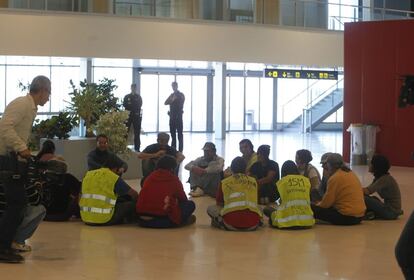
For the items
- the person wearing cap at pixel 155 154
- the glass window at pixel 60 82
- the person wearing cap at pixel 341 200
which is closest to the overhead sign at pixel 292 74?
the glass window at pixel 60 82

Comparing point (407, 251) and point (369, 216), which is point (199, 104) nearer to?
point (369, 216)

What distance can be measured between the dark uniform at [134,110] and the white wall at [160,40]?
7.92ft

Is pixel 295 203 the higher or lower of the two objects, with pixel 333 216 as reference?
higher

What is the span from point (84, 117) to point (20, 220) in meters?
9.75

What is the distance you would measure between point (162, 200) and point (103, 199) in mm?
793

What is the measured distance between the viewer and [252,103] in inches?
1704

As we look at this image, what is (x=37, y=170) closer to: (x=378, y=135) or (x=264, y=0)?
(x=378, y=135)

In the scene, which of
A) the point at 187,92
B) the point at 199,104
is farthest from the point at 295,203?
the point at 199,104

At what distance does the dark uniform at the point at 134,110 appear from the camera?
21797 millimetres

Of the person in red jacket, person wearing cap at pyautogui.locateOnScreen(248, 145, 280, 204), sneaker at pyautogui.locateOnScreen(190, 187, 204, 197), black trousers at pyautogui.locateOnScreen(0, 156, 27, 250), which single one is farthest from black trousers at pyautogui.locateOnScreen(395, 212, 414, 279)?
sneaker at pyautogui.locateOnScreen(190, 187, 204, 197)

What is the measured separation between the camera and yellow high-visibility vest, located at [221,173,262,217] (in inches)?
403

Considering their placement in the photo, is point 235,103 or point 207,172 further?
point 235,103

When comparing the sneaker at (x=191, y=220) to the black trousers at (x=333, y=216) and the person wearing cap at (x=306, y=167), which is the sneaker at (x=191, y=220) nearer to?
the black trousers at (x=333, y=216)

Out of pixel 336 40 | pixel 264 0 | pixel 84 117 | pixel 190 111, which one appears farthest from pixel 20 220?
pixel 190 111
